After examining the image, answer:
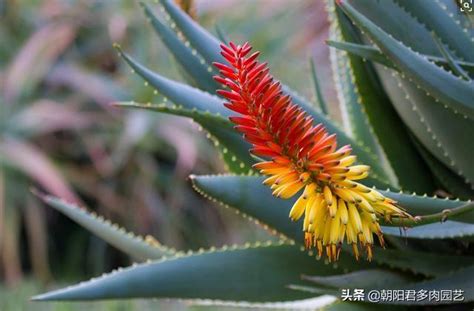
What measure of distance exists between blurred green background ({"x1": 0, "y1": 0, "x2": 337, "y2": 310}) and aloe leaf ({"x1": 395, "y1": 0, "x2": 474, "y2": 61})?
2.04m

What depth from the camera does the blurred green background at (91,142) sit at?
9.71 feet

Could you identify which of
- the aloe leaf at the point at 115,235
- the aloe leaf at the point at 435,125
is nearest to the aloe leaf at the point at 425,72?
the aloe leaf at the point at 435,125

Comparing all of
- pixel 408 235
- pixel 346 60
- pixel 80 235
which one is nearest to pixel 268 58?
pixel 80 235

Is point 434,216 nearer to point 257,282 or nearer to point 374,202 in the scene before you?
point 374,202

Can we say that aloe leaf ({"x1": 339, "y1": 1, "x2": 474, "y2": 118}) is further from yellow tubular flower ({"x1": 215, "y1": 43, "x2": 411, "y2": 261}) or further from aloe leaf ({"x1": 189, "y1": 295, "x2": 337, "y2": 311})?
aloe leaf ({"x1": 189, "y1": 295, "x2": 337, "y2": 311})

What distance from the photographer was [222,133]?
0.94 meters

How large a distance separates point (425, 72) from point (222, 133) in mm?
243

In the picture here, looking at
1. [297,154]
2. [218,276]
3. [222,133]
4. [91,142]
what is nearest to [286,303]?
[218,276]

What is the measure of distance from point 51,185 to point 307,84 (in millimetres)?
1000

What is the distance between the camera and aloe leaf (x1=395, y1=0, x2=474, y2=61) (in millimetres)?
895

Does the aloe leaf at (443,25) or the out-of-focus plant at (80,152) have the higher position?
the out-of-focus plant at (80,152)

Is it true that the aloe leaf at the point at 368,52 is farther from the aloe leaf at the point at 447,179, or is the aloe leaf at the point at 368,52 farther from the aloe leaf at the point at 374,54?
the aloe leaf at the point at 447,179

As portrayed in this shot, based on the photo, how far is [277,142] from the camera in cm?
61
